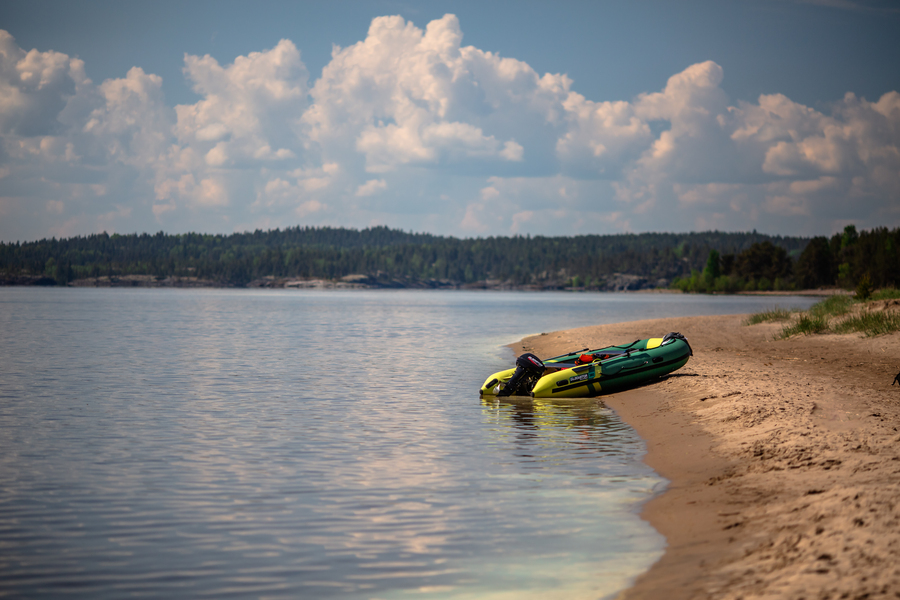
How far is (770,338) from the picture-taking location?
36.3 m

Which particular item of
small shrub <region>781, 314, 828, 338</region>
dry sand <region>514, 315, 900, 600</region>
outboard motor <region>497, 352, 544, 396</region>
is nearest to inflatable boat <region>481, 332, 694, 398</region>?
outboard motor <region>497, 352, 544, 396</region>

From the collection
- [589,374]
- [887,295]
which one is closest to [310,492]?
[589,374]

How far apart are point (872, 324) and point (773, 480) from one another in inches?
994

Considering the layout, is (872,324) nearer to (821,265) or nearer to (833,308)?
(833,308)

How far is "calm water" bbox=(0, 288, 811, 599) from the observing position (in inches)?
314

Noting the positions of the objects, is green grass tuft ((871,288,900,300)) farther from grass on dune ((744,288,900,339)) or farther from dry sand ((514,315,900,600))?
dry sand ((514,315,900,600))

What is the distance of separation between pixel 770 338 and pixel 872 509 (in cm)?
3043

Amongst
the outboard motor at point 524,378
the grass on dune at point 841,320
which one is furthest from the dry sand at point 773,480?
the grass on dune at point 841,320

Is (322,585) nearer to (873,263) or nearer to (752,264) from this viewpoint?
(873,263)

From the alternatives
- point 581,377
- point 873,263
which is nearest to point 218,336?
point 581,377

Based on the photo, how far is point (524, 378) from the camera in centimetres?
2231

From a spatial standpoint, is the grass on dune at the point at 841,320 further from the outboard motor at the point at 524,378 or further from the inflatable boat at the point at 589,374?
the outboard motor at the point at 524,378

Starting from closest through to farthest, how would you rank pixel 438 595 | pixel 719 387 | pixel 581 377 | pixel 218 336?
pixel 438 595
pixel 719 387
pixel 581 377
pixel 218 336

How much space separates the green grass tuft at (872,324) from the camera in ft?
100
